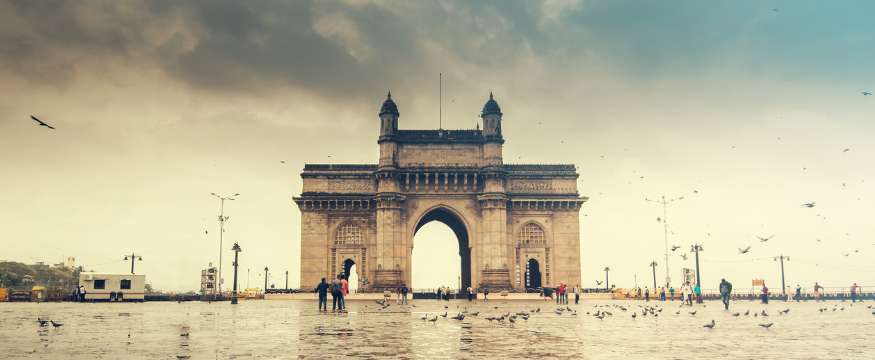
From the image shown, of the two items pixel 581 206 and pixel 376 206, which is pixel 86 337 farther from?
pixel 581 206

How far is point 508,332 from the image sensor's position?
742 inches

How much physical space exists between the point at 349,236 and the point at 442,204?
9012 millimetres

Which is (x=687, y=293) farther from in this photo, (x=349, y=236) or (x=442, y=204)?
(x=349, y=236)

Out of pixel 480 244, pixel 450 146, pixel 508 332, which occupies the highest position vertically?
pixel 450 146

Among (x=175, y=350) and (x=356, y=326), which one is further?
(x=356, y=326)

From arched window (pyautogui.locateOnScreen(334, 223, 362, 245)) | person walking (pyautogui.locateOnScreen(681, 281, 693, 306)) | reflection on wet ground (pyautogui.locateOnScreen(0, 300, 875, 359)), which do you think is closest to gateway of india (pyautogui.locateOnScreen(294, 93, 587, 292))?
arched window (pyautogui.locateOnScreen(334, 223, 362, 245))

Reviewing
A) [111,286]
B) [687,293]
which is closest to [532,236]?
[687,293]

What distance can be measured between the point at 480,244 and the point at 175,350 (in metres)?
54.0

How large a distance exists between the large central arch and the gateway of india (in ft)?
1.18

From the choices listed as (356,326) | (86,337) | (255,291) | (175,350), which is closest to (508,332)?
(356,326)

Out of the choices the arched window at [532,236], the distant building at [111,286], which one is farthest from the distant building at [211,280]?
the arched window at [532,236]

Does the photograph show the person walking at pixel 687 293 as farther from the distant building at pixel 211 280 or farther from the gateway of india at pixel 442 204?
the distant building at pixel 211 280

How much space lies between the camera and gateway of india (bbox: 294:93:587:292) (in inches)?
2625

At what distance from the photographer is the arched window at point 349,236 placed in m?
68.5
